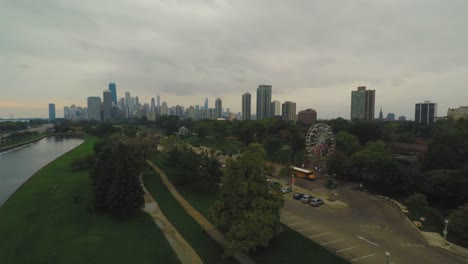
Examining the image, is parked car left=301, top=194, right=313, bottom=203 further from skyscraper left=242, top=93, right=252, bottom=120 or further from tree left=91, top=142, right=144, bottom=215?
skyscraper left=242, top=93, right=252, bottom=120

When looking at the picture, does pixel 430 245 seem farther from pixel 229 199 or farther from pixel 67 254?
pixel 67 254

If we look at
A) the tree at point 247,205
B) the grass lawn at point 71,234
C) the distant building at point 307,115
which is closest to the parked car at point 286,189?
the tree at point 247,205

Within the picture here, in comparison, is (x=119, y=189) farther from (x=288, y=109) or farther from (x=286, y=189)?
(x=288, y=109)

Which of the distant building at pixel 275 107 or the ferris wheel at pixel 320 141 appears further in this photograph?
the distant building at pixel 275 107

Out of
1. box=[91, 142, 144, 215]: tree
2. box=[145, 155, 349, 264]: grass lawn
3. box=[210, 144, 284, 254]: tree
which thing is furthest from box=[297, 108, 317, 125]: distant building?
box=[210, 144, 284, 254]: tree

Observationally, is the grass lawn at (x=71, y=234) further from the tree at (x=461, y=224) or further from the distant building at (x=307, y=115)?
the distant building at (x=307, y=115)

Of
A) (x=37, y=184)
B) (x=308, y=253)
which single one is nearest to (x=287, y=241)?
(x=308, y=253)
